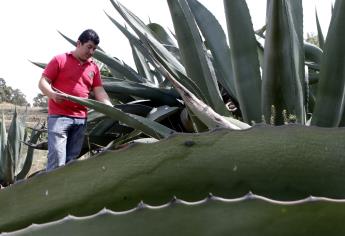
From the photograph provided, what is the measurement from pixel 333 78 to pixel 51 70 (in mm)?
1810

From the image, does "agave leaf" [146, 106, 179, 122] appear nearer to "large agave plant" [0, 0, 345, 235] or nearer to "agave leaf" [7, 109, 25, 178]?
"large agave plant" [0, 0, 345, 235]

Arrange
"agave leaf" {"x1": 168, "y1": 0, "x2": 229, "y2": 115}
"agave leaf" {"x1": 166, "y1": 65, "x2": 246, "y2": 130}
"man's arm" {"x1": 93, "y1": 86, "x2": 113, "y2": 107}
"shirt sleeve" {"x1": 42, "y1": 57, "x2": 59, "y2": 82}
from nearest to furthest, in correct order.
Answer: "agave leaf" {"x1": 166, "y1": 65, "x2": 246, "y2": 130}
"agave leaf" {"x1": 168, "y1": 0, "x2": 229, "y2": 115}
"man's arm" {"x1": 93, "y1": 86, "x2": 113, "y2": 107}
"shirt sleeve" {"x1": 42, "y1": 57, "x2": 59, "y2": 82}

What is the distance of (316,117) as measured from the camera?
115 centimetres

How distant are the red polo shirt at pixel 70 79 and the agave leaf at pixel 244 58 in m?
1.41

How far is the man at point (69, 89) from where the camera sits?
2514 millimetres

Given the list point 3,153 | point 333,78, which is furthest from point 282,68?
point 3,153

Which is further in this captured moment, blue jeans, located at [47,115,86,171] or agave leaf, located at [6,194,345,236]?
blue jeans, located at [47,115,86,171]

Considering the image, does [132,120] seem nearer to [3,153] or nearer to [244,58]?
[244,58]

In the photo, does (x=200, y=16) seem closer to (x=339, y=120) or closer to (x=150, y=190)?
(x=339, y=120)

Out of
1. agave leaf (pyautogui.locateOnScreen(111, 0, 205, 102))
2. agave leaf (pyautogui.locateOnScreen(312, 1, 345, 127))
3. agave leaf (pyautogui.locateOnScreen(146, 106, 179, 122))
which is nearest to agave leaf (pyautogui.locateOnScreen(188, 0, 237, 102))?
agave leaf (pyautogui.locateOnScreen(111, 0, 205, 102))

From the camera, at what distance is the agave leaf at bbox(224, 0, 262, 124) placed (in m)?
1.28

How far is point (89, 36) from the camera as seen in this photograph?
261cm

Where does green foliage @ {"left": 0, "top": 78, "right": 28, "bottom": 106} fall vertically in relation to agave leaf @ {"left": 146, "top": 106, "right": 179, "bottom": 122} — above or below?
below

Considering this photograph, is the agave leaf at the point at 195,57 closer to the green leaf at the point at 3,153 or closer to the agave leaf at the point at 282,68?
the agave leaf at the point at 282,68
